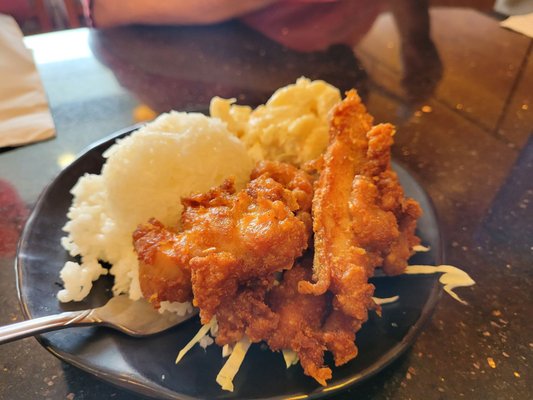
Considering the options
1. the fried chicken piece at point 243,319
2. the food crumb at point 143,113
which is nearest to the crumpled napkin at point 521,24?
the food crumb at point 143,113

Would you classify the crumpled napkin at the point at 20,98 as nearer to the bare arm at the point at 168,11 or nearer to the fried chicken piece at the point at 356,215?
the bare arm at the point at 168,11

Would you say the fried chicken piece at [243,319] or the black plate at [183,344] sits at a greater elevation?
the fried chicken piece at [243,319]

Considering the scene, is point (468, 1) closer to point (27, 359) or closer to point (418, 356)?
point (418, 356)

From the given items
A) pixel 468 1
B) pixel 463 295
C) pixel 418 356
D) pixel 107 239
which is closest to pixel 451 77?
pixel 468 1

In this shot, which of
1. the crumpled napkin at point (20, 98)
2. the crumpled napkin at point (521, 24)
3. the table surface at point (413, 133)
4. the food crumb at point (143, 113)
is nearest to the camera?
the table surface at point (413, 133)

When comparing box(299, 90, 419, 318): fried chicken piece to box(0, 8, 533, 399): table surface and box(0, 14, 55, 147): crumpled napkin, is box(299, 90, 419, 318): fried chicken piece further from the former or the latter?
box(0, 14, 55, 147): crumpled napkin

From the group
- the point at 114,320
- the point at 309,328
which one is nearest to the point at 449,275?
the point at 309,328

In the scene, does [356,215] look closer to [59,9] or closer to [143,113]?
[143,113]
